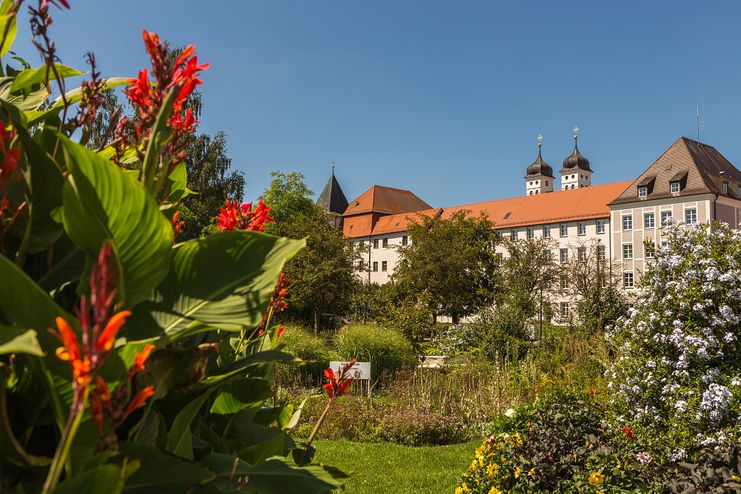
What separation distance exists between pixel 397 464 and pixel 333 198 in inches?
2311

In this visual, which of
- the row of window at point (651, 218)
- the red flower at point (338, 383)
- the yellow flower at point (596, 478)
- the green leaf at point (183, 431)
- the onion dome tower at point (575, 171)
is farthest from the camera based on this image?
the onion dome tower at point (575, 171)

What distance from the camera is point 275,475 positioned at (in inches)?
39.6

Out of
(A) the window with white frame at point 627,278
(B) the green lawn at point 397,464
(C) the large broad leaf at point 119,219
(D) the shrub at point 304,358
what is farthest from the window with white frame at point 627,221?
(C) the large broad leaf at point 119,219

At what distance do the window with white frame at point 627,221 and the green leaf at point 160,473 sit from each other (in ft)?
149

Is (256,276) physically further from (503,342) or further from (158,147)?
(503,342)

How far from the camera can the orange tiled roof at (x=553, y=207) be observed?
149ft

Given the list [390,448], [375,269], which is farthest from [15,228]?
[375,269]

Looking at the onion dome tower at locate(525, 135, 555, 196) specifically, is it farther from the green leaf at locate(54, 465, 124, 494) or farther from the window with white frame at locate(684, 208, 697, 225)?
the green leaf at locate(54, 465, 124, 494)

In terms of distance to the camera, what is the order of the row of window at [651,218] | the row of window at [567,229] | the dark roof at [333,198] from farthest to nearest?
the dark roof at [333,198]
the row of window at [567,229]
the row of window at [651,218]

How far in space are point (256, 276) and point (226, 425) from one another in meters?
0.55

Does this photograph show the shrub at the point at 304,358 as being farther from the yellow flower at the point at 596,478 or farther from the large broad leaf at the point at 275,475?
the large broad leaf at the point at 275,475

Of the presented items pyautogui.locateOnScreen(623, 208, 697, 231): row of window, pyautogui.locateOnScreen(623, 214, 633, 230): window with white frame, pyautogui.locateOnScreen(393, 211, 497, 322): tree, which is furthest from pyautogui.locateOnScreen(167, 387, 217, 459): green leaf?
pyautogui.locateOnScreen(623, 214, 633, 230): window with white frame

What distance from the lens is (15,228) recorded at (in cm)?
88

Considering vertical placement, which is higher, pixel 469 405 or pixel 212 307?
pixel 212 307
